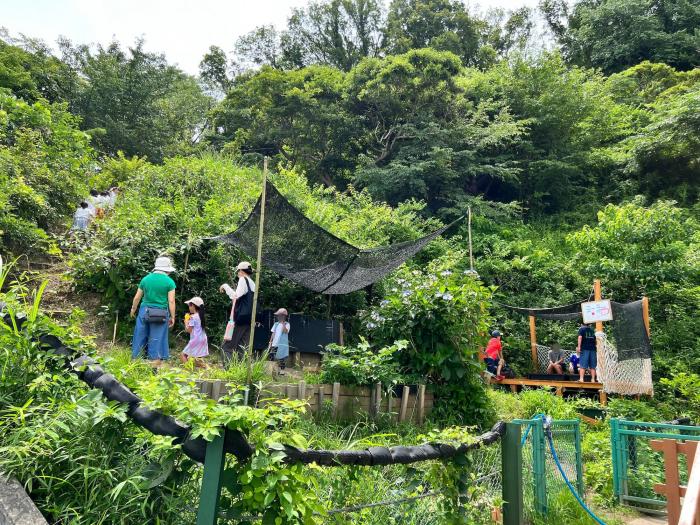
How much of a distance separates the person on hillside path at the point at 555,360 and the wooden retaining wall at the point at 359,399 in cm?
488

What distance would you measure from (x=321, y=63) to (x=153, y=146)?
907cm

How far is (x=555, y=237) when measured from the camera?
43.9 ft

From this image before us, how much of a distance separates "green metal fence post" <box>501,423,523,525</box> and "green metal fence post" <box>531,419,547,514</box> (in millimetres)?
1258

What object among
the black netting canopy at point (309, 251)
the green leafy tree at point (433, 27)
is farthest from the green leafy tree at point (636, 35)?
the black netting canopy at point (309, 251)

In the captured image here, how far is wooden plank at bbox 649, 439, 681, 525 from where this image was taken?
2975 millimetres

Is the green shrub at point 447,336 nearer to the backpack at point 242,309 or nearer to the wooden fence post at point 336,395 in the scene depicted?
the wooden fence post at point 336,395

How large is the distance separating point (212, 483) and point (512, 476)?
1410 mm

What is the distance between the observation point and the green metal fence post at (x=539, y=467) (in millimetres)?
3234

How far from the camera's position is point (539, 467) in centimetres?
326

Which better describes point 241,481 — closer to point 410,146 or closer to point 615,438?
point 615,438

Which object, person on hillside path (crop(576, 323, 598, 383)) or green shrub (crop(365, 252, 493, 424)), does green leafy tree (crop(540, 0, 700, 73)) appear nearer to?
person on hillside path (crop(576, 323, 598, 383))

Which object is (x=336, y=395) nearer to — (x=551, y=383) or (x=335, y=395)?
(x=335, y=395)

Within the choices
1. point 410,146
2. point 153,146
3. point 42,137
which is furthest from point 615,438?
point 153,146

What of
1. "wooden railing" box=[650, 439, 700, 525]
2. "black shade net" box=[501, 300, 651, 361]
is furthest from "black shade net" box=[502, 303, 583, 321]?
"wooden railing" box=[650, 439, 700, 525]
